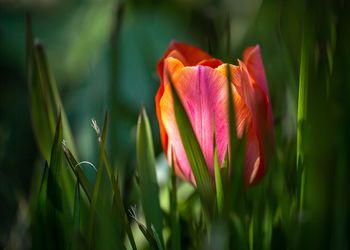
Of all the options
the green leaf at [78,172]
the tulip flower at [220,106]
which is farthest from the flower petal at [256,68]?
the green leaf at [78,172]

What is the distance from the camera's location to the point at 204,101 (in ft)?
1.34

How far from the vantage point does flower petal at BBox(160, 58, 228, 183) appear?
0.40 meters

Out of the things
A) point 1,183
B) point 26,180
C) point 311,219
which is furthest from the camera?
point 26,180

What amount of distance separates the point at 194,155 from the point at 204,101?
39mm

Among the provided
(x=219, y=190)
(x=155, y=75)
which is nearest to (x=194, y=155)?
(x=219, y=190)

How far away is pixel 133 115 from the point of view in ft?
2.50

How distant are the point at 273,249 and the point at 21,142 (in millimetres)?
444

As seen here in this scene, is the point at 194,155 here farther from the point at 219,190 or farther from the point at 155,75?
the point at 155,75

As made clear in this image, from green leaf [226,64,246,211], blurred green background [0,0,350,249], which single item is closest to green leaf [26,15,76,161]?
blurred green background [0,0,350,249]

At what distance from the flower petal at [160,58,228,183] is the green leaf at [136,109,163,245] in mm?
28

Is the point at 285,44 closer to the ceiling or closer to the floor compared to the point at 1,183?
closer to the ceiling

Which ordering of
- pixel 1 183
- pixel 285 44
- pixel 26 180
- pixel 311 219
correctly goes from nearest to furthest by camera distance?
pixel 311 219 → pixel 285 44 → pixel 1 183 → pixel 26 180

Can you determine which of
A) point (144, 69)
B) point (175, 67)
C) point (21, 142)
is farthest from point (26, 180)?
point (175, 67)

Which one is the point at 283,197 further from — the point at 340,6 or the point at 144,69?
the point at 144,69
